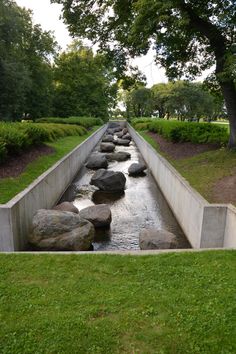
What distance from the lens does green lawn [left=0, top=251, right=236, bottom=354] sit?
122 inches

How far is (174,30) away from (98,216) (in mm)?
6635

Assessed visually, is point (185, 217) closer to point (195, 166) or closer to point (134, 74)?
point (195, 166)

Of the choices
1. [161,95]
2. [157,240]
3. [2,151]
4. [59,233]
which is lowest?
[157,240]

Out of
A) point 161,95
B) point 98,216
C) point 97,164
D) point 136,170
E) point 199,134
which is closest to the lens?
point 98,216

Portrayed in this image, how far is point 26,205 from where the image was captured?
22.7ft

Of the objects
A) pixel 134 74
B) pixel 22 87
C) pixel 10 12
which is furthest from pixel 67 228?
pixel 10 12

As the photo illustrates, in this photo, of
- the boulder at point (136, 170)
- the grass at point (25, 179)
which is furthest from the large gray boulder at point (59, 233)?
the boulder at point (136, 170)

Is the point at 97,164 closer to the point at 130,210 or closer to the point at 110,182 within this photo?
the point at 110,182

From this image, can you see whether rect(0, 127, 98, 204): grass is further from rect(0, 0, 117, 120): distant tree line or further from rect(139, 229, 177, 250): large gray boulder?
rect(0, 0, 117, 120): distant tree line

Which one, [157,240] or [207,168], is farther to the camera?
[207,168]

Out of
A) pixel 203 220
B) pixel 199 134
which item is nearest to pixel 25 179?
pixel 203 220

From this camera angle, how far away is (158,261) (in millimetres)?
4688

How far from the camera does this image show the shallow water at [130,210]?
758cm

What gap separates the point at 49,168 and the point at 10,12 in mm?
23338
